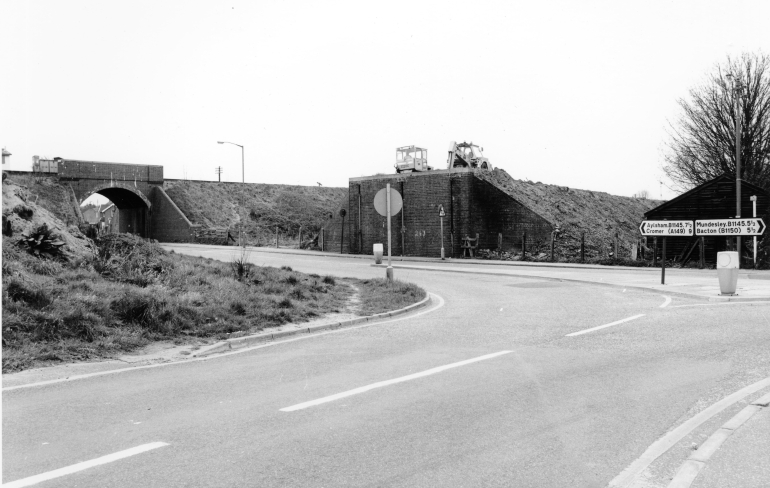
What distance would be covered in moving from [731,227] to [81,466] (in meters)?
20.4

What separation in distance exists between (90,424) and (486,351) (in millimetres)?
5488

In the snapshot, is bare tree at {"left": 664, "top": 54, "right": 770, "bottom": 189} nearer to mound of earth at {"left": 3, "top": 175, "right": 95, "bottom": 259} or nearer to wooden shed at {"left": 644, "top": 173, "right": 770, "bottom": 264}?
wooden shed at {"left": 644, "top": 173, "right": 770, "bottom": 264}

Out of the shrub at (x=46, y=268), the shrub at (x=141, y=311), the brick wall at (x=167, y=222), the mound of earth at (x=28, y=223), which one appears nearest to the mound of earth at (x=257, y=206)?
the brick wall at (x=167, y=222)

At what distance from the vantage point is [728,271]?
15844mm

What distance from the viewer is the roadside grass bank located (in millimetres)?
9117

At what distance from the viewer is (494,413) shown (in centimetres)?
611

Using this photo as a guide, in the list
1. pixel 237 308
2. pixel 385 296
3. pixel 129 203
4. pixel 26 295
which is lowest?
pixel 385 296

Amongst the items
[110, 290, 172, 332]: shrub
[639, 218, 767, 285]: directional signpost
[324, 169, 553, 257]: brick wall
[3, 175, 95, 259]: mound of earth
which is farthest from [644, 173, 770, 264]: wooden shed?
[110, 290, 172, 332]: shrub

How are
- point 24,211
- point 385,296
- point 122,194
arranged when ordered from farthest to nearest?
1. point 122,194
2. point 385,296
3. point 24,211

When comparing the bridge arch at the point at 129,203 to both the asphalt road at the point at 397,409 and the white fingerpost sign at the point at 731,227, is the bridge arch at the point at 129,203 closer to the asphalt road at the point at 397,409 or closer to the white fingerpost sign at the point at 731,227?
the white fingerpost sign at the point at 731,227

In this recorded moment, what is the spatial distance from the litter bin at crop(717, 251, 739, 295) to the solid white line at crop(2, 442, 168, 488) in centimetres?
1466

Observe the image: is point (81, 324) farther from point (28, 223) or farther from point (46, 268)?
point (28, 223)

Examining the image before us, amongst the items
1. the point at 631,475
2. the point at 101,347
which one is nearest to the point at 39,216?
the point at 101,347

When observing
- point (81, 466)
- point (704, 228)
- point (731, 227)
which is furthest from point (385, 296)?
point (81, 466)
